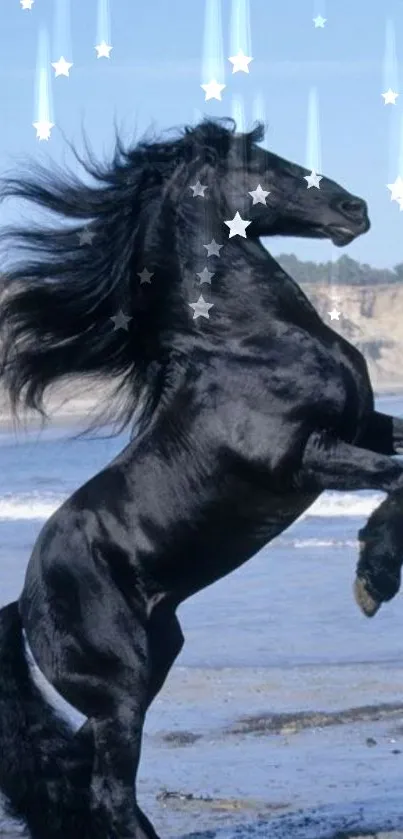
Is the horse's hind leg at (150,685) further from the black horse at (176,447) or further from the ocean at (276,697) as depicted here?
the ocean at (276,697)

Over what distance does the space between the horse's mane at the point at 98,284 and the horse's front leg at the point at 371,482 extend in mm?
506

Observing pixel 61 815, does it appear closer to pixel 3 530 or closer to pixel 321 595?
pixel 321 595

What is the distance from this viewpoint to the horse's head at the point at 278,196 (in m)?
4.95

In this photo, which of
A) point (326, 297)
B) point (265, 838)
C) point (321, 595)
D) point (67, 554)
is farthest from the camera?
point (321, 595)

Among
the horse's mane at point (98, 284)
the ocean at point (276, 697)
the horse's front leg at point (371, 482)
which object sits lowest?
the ocean at point (276, 697)

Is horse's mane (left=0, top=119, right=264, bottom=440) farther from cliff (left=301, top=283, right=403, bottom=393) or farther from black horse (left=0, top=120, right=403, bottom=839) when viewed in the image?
cliff (left=301, top=283, right=403, bottom=393)

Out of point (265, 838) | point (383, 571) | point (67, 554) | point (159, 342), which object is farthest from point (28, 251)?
point (265, 838)

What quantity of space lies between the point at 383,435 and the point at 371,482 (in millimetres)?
330

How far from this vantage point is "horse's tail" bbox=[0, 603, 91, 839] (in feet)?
16.8

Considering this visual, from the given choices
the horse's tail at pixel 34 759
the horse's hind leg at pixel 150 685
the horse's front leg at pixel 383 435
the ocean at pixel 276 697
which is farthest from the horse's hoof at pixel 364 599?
the ocean at pixel 276 697

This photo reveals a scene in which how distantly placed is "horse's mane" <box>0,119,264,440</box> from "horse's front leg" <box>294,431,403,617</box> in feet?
1.66

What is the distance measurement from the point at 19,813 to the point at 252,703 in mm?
3585

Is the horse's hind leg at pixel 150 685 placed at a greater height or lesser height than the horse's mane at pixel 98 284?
lesser

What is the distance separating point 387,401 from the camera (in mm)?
25078
